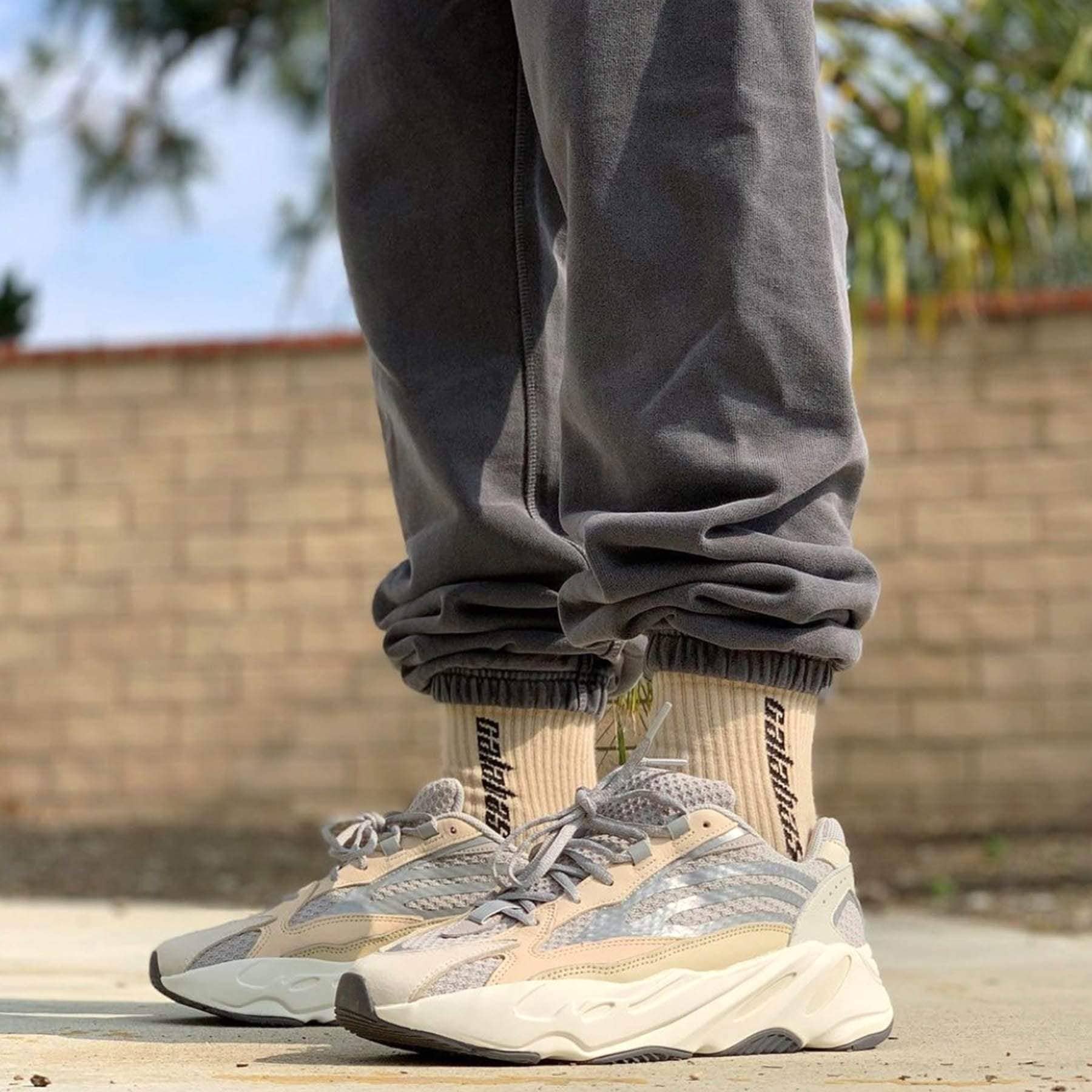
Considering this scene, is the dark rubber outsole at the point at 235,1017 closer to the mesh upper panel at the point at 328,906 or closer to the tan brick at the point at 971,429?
the mesh upper panel at the point at 328,906

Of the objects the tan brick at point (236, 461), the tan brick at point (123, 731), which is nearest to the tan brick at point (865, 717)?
the tan brick at point (236, 461)

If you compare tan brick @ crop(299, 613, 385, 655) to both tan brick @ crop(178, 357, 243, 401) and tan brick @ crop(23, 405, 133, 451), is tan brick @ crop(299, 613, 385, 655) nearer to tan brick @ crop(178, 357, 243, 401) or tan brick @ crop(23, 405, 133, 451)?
tan brick @ crop(178, 357, 243, 401)

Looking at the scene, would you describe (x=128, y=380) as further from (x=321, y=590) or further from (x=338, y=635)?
(x=338, y=635)

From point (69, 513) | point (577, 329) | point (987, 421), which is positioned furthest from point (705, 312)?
point (69, 513)

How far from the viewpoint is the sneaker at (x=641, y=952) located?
999mm

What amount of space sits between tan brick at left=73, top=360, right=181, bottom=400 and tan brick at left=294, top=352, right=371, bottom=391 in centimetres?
44

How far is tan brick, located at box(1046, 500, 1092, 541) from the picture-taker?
475 cm

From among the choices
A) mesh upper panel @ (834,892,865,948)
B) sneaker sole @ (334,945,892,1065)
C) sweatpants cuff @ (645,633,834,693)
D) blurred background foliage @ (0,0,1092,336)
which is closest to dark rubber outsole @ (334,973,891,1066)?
sneaker sole @ (334,945,892,1065)

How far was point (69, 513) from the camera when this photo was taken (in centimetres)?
552

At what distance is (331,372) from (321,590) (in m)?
0.70

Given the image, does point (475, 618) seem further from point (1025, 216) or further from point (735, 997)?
point (1025, 216)

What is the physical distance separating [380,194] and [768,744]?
0.60m

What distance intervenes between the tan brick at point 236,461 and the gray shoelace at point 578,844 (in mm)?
4286

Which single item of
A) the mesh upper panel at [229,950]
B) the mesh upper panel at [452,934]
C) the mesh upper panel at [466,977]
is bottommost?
the mesh upper panel at [229,950]
